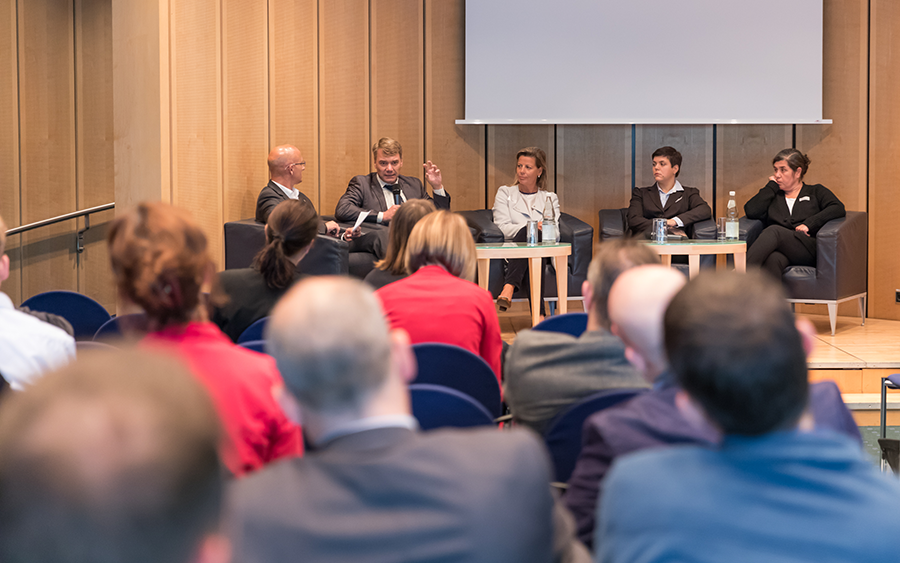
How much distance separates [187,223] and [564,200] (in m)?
5.50

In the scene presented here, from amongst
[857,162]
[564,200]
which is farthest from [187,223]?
[857,162]

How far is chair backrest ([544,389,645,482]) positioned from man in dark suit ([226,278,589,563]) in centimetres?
52

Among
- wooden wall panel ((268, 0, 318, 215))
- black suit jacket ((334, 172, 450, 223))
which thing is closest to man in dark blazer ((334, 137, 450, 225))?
black suit jacket ((334, 172, 450, 223))

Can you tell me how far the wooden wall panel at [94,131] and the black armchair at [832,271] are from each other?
5.17 meters

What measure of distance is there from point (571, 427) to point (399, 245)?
5.64ft

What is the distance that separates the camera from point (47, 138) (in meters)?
6.45

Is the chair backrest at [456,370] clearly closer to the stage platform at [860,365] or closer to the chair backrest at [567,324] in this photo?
the chair backrest at [567,324]

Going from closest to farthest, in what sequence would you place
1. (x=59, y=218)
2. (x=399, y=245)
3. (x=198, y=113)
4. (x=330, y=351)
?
(x=330, y=351), (x=399, y=245), (x=198, y=113), (x=59, y=218)

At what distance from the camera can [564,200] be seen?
22.7 ft

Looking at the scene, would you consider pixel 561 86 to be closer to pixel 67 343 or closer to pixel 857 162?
pixel 857 162

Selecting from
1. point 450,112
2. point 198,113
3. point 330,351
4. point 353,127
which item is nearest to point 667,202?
point 450,112

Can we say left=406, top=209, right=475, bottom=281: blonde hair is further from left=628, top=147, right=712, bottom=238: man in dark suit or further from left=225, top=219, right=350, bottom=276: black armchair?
left=628, top=147, right=712, bottom=238: man in dark suit

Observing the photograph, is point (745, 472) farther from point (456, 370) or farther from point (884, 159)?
point (884, 159)

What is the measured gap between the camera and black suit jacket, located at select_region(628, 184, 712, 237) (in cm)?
602
